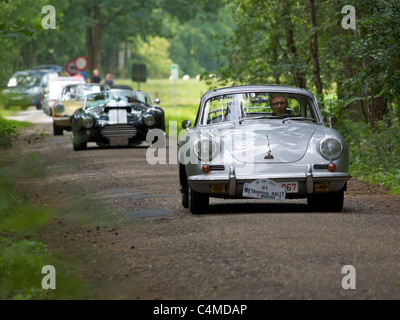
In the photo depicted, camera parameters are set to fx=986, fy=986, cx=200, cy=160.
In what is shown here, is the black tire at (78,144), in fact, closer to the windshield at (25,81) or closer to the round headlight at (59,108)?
the round headlight at (59,108)

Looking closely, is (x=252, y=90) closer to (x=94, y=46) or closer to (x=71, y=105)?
(x=71, y=105)

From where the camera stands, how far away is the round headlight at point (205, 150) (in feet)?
36.8

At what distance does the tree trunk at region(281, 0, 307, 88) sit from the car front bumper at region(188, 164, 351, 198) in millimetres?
15725

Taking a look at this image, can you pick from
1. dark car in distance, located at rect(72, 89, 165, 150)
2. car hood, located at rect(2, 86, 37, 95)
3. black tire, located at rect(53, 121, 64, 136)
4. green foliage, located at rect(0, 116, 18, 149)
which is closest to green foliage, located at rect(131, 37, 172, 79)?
black tire, located at rect(53, 121, 64, 136)

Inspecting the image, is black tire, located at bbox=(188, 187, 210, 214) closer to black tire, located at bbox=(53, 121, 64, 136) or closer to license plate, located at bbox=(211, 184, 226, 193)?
license plate, located at bbox=(211, 184, 226, 193)

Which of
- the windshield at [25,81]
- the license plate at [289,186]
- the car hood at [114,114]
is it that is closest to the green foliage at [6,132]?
the windshield at [25,81]

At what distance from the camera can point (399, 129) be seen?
64.3ft

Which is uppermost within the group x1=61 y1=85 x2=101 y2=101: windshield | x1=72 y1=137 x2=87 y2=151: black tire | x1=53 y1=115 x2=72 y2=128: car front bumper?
x1=61 y1=85 x2=101 y2=101: windshield

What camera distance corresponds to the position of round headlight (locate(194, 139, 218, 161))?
11211 millimetres

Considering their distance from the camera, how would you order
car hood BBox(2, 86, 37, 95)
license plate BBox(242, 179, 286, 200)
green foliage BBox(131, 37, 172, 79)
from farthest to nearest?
green foliage BBox(131, 37, 172, 79), license plate BBox(242, 179, 286, 200), car hood BBox(2, 86, 37, 95)

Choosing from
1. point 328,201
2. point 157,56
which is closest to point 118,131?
point 328,201

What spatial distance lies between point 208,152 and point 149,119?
1356 centimetres

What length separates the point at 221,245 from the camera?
29.7ft
